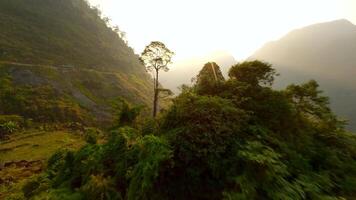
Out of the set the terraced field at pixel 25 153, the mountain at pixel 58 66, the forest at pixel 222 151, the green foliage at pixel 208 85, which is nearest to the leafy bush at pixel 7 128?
the terraced field at pixel 25 153

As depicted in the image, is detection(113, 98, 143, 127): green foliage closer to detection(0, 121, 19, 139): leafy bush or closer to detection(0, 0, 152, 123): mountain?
detection(0, 0, 152, 123): mountain

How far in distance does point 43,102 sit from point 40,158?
3032cm

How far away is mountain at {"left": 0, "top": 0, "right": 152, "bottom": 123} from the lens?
190 feet

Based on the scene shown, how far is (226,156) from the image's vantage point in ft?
33.1

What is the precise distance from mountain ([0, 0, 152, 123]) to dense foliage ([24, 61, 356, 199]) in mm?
26292

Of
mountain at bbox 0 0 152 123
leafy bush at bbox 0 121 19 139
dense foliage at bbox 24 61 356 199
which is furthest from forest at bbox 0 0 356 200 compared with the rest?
mountain at bbox 0 0 152 123

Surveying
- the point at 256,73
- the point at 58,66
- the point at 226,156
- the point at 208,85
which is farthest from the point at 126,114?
the point at 58,66

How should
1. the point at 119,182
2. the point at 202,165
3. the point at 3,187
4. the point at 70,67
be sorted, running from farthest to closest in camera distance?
the point at 70,67 < the point at 3,187 < the point at 119,182 < the point at 202,165

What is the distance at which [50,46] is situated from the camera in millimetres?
97375

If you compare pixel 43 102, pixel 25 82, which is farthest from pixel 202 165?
pixel 25 82

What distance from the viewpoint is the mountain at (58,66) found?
190 feet

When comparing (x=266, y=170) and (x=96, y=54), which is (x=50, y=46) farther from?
(x=266, y=170)

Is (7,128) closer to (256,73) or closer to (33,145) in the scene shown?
(33,145)

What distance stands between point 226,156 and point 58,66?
267ft
